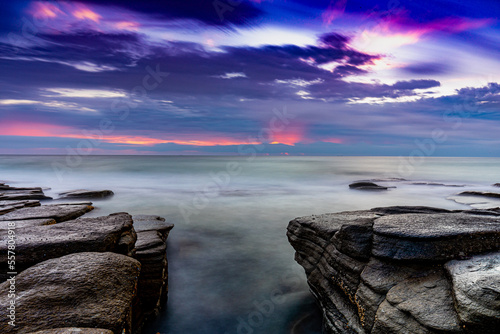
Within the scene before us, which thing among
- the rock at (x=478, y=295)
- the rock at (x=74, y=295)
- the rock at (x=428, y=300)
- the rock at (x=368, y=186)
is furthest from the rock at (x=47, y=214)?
the rock at (x=368, y=186)

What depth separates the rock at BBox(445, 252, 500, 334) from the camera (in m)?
3.12

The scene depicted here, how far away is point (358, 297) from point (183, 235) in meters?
9.11

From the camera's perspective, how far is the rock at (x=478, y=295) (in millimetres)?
3117

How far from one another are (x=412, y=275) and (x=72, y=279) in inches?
178

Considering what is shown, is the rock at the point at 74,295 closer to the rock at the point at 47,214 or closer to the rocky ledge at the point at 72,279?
the rocky ledge at the point at 72,279

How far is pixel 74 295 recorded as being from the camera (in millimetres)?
3129

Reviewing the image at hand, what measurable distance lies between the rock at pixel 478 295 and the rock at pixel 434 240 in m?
0.38

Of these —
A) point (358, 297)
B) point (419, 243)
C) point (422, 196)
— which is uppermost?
point (419, 243)

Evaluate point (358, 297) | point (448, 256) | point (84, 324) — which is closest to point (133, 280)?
point (84, 324)

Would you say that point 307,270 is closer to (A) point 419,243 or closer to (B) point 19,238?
(A) point 419,243

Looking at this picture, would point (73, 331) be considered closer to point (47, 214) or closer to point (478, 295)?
point (478, 295)

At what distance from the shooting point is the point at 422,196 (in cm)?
2288

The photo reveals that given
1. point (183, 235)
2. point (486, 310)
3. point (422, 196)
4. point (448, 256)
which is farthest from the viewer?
point (422, 196)

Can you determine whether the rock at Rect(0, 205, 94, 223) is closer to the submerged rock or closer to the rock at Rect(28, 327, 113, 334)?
the rock at Rect(28, 327, 113, 334)
